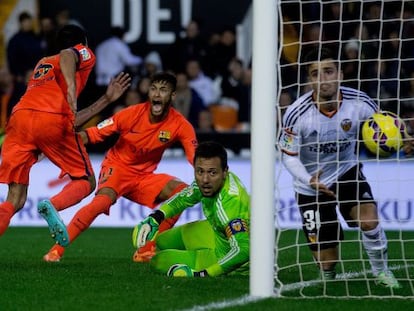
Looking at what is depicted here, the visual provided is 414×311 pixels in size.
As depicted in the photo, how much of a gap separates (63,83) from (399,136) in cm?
289

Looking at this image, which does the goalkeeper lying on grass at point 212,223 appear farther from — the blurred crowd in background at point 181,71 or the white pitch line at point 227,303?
the blurred crowd in background at point 181,71

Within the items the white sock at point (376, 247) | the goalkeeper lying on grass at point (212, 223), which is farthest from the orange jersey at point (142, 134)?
the white sock at point (376, 247)

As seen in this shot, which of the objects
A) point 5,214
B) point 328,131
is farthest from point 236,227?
point 5,214

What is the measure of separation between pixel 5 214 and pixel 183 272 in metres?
1.54

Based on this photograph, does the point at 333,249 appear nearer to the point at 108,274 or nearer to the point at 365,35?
the point at 108,274

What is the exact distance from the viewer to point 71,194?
872 cm

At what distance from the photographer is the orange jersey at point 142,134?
9695 mm

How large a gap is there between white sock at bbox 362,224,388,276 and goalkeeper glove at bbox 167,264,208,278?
116cm

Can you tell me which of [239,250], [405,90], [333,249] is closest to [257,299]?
[239,250]

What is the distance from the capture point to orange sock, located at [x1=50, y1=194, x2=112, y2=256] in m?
8.61

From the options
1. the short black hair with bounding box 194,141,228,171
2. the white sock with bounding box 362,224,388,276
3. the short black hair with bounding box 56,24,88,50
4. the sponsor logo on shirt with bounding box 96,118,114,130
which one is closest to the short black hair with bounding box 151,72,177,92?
the sponsor logo on shirt with bounding box 96,118,114,130

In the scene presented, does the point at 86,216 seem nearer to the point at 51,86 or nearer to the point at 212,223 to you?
the point at 51,86

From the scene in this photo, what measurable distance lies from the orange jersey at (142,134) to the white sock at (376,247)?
238 centimetres

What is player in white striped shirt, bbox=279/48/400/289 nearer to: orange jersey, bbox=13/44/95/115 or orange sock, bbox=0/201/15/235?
orange jersey, bbox=13/44/95/115
